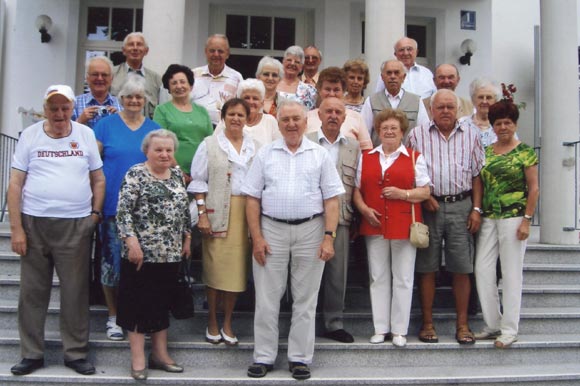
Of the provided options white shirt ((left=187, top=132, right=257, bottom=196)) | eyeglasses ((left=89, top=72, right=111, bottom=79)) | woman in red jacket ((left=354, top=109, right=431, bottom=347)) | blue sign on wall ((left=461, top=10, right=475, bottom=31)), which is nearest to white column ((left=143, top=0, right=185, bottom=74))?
eyeglasses ((left=89, top=72, right=111, bottom=79))

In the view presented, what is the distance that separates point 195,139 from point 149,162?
2.18 feet

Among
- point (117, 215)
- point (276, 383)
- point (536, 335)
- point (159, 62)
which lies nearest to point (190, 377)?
point (276, 383)

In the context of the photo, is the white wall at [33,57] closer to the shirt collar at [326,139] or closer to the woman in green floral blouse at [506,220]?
the shirt collar at [326,139]

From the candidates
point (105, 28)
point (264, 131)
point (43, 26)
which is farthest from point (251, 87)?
point (105, 28)

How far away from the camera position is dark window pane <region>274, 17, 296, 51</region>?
841 centimetres

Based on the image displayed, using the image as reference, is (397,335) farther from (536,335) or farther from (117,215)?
(117,215)

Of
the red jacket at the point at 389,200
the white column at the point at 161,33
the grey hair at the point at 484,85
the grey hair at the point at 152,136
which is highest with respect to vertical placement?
the white column at the point at 161,33

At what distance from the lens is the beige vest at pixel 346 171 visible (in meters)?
3.97

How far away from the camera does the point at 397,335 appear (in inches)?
154

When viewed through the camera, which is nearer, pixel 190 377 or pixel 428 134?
pixel 190 377

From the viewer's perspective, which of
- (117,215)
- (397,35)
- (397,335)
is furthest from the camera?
(397,35)

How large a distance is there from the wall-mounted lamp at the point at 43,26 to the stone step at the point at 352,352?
204 inches

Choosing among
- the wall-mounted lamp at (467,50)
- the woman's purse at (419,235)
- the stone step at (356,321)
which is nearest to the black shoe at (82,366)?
the stone step at (356,321)

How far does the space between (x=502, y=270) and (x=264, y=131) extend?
6.72 feet
